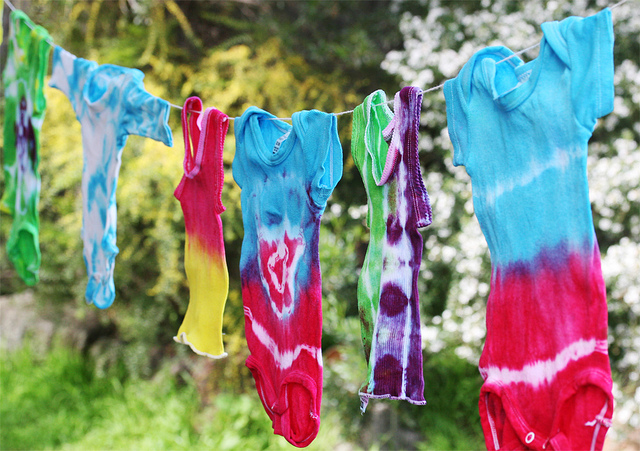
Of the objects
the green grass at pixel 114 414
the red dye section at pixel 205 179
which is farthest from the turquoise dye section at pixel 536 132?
the green grass at pixel 114 414

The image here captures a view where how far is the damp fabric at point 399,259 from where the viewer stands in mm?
1019

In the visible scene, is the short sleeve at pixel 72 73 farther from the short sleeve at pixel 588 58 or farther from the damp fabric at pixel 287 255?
the short sleeve at pixel 588 58

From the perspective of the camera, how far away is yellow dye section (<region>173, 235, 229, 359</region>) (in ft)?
4.14

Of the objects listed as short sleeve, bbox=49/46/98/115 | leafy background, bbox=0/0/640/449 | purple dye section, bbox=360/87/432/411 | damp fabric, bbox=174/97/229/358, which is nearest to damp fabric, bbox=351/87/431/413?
purple dye section, bbox=360/87/432/411

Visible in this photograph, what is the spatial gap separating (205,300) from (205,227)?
17 cm

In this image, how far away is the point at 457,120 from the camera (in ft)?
3.13

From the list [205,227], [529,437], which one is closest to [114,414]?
[205,227]

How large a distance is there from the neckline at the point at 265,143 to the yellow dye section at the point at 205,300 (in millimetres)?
260

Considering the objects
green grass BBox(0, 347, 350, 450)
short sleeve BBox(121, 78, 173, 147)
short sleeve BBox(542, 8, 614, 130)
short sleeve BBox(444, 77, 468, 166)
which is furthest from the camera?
green grass BBox(0, 347, 350, 450)

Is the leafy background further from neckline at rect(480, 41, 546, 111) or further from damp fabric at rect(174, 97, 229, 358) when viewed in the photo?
neckline at rect(480, 41, 546, 111)

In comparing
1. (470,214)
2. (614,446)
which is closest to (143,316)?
(470,214)

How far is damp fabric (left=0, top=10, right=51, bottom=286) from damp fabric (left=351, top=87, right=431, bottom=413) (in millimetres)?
1202

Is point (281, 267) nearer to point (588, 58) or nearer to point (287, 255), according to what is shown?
point (287, 255)

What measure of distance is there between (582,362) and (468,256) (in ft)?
5.87
